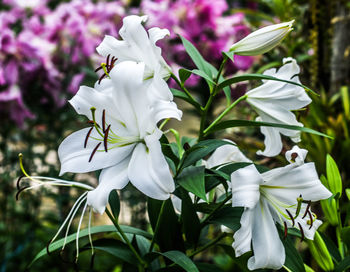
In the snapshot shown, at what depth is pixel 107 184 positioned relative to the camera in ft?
1.74

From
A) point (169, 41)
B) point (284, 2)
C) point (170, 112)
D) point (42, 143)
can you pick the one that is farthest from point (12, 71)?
point (170, 112)

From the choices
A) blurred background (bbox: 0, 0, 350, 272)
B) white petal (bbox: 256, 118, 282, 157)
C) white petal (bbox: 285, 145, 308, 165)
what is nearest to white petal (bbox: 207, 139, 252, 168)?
white petal (bbox: 256, 118, 282, 157)

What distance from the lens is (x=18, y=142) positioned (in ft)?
6.14

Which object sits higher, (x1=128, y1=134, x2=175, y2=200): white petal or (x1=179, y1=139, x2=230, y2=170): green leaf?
(x1=128, y1=134, x2=175, y2=200): white petal

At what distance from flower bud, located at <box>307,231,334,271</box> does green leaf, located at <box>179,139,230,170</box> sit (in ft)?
0.68

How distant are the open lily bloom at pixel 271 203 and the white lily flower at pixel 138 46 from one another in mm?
184

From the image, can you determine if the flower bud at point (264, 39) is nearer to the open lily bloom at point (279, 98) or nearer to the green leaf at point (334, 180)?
the open lily bloom at point (279, 98)

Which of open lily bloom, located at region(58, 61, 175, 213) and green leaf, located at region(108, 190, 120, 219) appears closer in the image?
open lily bloom, located at region(58, 61, 175, 213)

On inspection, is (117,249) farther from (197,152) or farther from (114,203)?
(197,152)

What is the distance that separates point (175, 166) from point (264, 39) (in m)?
0.22

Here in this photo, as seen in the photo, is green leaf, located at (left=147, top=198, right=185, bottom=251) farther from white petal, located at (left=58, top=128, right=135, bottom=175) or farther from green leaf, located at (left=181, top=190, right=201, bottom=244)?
white petal, located at (left=58, top=128, right=135, bottom=175)

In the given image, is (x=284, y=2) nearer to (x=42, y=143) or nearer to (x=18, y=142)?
(x=42, y=143)

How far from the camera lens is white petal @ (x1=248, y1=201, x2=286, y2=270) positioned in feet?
1.77

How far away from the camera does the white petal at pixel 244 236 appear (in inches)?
20.7
